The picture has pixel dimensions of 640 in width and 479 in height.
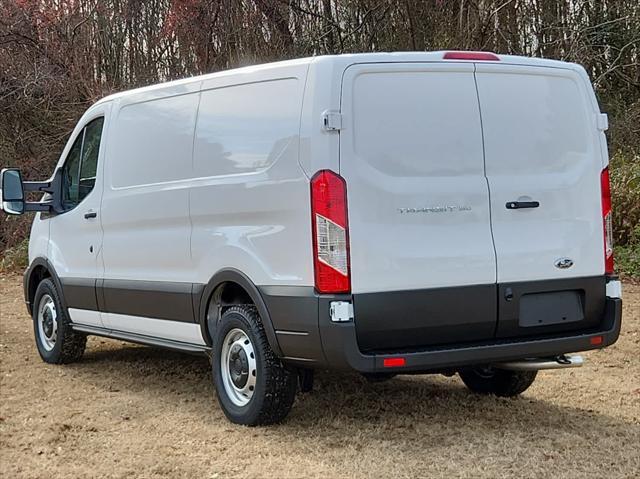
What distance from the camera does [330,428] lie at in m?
5.40

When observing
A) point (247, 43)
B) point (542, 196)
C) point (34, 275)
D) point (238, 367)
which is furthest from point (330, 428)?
point (247, 43)

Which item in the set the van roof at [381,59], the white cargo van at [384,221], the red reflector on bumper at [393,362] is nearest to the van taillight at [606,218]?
the white cargo van at [384,221]

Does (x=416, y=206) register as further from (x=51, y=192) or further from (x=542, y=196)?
(x=51, y=192)

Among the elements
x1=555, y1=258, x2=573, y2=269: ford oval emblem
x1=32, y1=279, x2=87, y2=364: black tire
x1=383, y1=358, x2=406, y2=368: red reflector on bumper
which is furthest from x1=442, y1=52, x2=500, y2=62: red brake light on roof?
x1=32, y1=279, x2=87, y2=364: black tire

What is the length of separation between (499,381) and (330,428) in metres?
1.38

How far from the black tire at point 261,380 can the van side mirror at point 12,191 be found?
251 cm

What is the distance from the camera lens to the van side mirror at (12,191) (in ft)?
23.4

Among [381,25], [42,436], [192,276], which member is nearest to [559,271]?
[192,276]

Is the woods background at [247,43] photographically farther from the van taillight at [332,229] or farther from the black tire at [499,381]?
the van taillight at [332,229]

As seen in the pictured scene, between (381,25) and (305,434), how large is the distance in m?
10.4

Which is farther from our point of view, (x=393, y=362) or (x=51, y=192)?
(x=51, y=192)

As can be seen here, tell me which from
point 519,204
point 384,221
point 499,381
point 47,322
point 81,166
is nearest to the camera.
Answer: point 384,221

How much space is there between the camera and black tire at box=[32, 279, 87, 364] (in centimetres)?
751

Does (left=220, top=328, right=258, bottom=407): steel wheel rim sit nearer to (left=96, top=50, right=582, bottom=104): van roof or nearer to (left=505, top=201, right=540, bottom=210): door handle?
(left=96, top=50, right=582, bottom=104): van roof
